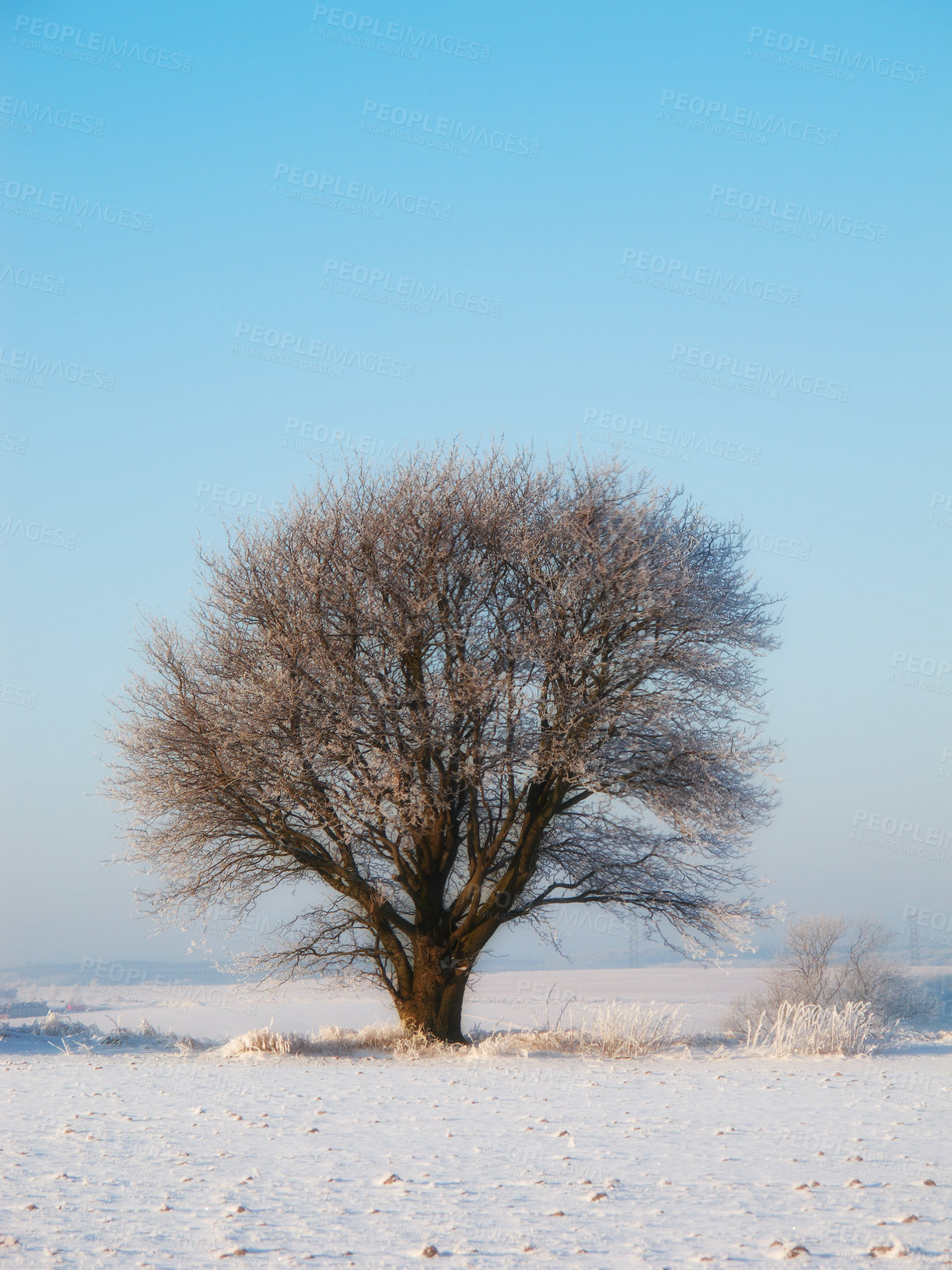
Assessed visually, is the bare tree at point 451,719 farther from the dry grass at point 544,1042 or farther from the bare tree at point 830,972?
the bare tree at point 830,972

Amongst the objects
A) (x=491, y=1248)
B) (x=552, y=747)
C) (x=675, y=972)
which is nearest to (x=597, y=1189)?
(x=491, y=1248)

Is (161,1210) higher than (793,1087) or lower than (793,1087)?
higher

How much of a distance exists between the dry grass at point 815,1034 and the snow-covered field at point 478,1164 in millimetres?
911

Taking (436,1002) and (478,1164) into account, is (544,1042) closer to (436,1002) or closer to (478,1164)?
(436,1002)

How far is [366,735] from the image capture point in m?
12.8

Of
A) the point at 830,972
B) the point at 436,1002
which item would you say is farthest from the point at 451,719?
the point at 830,972

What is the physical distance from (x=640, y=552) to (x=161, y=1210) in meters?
9.93

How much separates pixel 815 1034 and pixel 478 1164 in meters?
8.08

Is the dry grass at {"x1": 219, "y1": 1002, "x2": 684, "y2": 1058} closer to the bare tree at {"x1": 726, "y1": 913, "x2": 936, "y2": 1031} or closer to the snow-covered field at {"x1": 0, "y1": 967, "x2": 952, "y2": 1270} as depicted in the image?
the snow-covered field at {"x1": 0, "y1": 967, "x2": 952, "y2": 1270}

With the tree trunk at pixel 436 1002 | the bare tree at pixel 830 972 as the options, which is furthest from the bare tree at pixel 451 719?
the bare tree at pixel 830 972

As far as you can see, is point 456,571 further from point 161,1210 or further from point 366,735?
point 161,1210

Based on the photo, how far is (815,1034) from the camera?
12688mm

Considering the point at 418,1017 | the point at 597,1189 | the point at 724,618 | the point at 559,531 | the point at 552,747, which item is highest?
the point at 559,531

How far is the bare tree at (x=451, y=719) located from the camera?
1279 cm
